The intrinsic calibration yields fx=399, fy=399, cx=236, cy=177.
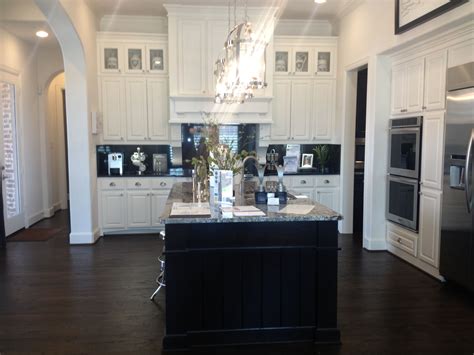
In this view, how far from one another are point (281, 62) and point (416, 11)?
2336 millimetres

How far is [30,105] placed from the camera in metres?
6.83

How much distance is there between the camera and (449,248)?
3748 millimetres

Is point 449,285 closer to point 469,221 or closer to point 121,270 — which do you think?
point 469,221

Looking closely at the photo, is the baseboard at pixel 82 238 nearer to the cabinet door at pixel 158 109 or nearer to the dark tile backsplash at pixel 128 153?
the dark tile backsplash at pixel 128 153

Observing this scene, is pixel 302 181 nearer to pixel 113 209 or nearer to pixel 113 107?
pixel 113 209

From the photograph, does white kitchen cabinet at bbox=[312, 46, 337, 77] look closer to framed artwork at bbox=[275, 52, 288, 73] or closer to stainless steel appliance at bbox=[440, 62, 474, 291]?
framed artwork at bbox=[275, 52, 288, 73]

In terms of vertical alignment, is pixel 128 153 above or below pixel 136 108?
below

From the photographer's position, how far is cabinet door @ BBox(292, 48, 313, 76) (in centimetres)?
598

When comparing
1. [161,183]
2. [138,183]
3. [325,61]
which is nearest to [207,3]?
[325,61]

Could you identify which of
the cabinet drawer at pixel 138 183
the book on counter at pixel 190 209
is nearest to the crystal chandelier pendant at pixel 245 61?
the book on counter at pixel 190 209

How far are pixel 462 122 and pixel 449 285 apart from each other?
159 centimetres

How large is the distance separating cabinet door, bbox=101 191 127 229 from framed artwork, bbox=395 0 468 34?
4250mm

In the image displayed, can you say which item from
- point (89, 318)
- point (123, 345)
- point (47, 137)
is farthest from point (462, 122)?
point (47, 137)

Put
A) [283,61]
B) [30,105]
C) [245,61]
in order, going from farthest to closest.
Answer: [30,105]
[283,61]
[245,61]
